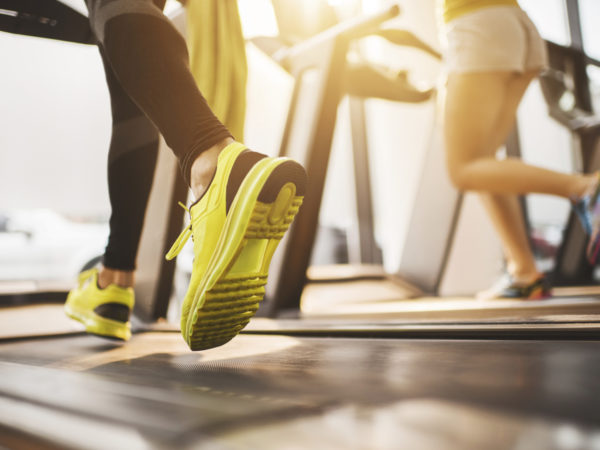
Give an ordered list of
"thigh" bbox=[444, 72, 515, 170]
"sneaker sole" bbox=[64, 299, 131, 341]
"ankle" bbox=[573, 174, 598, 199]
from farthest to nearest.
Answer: "thigh" bbox=[444, 72, 515, 170], "ankle" bbox=[573, 174, 598, 199], "sneaker sole" bbox=[64, 299, 131, 341]

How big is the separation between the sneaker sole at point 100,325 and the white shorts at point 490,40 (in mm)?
1191

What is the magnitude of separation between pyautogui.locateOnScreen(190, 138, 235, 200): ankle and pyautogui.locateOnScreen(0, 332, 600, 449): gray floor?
294 millimetres

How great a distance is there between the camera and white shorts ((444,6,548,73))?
1483mm

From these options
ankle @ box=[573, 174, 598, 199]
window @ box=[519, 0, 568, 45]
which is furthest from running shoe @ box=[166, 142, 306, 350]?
window @ box=[519, 0, 568, 45]

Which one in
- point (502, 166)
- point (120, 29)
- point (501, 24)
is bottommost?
point (502, 166)

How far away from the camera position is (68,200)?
2.32 m

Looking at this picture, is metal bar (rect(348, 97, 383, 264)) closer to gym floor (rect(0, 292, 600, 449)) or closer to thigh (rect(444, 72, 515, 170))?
thigh (rect(444, 72, 515, 170))

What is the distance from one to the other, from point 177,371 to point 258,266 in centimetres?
21

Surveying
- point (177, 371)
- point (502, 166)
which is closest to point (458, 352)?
point (177, 371)

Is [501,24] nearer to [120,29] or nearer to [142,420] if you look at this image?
[120,29]

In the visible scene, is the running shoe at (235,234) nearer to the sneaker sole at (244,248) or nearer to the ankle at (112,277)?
the sneaker sole at (244,248)

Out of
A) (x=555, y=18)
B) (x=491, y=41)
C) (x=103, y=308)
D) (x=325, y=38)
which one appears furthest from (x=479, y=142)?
(x=555, y=18)

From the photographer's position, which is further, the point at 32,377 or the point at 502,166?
the point at 502,166

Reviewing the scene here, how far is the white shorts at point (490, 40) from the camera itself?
58.4 inches
